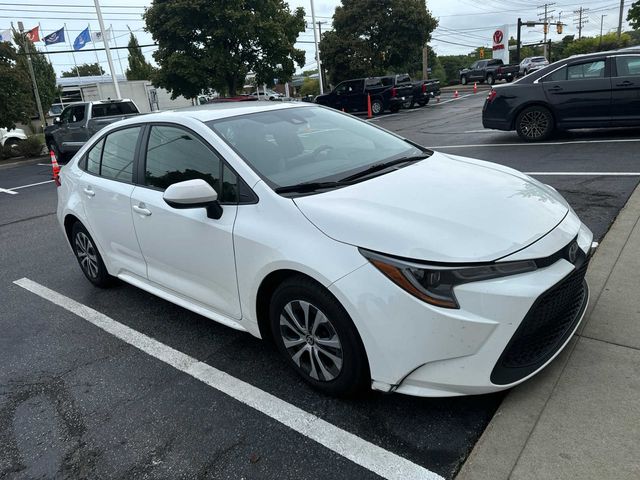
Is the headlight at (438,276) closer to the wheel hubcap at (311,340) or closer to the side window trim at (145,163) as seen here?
the wheel hubcap at (311,340)

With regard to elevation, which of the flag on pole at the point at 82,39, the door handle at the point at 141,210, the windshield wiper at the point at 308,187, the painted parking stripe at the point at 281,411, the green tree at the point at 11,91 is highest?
the flag on pole at the point at 82,39

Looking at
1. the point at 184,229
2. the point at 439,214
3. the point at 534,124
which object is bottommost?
the point at 534,124

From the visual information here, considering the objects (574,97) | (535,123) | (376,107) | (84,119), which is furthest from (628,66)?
(376,107)

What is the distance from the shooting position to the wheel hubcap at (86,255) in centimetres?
455

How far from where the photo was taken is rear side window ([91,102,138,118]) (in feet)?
46.6

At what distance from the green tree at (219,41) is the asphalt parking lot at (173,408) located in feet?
66.1

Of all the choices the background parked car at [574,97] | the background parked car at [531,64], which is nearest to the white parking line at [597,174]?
the background parked car at [574,97]

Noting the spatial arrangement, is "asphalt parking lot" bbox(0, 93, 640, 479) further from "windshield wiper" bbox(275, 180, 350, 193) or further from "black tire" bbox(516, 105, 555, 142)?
"black tire" bbox(516, 105, 555, 142)

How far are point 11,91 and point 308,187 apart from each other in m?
18.6

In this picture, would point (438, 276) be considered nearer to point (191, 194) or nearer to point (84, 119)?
point (191, 194)

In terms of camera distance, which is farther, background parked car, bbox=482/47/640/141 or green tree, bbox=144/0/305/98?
green tree, bbox=144/0/305/98

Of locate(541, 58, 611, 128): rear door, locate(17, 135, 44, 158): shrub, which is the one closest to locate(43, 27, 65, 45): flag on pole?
locate(17, 135, 44, 158): shrub

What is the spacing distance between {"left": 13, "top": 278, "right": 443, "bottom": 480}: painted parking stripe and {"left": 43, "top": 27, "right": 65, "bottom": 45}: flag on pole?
2592 cm

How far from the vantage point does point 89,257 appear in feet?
15.2
